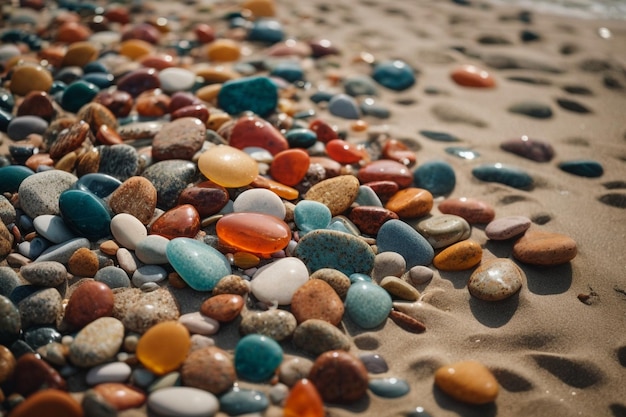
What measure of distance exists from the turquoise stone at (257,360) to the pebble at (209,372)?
37 mm

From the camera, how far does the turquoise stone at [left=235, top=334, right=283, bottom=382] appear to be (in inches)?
70.4

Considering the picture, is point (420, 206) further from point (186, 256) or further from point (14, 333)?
point (14, 333)

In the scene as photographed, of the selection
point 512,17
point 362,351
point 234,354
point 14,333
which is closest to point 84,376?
point 14,333

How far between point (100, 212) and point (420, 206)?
1.60m

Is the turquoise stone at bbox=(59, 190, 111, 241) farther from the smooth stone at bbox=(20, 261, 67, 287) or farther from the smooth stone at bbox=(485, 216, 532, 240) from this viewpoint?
the smooth stone at bbox=(485, 216, 532, 240)

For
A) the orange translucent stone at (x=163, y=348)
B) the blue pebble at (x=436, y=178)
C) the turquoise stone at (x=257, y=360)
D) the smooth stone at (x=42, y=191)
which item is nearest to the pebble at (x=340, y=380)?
the turquoise stone at (x=257, y=360)

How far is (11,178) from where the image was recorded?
249 cm

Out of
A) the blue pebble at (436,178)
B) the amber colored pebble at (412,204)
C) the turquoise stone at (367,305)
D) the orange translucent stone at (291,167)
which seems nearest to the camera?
the turquoise stone at (367,305)

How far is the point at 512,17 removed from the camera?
5066 mm

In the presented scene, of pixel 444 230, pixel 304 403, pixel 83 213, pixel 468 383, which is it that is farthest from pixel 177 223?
pixel 468 383

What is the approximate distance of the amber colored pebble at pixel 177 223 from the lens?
2.28m

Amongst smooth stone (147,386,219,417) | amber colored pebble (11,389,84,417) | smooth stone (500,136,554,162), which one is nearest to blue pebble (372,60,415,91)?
smooth stone (500,136,554,162)

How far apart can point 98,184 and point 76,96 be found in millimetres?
1065

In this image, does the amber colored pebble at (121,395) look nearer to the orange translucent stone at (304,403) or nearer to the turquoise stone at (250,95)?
the orange translucent stone at (304,403)
